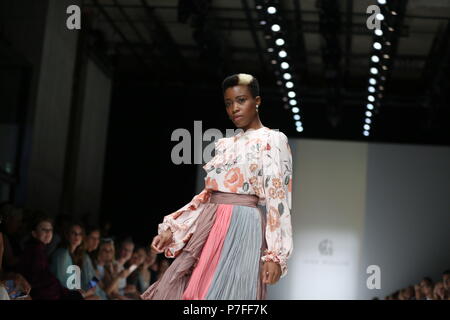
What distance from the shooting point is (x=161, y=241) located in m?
2.26

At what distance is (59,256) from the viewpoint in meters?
5.38

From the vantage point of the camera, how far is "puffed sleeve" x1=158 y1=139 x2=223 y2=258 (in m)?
2.27

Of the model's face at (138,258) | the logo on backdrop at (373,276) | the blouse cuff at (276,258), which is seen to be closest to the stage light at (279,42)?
the model's face at (138,258)

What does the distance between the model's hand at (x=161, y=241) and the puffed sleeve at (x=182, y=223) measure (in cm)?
1

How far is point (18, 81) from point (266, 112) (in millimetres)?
4879

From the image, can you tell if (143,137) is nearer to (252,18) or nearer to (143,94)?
(143,94)

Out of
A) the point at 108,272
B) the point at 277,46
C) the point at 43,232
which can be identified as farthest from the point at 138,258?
the point at 43,232

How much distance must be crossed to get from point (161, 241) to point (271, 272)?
330 mm

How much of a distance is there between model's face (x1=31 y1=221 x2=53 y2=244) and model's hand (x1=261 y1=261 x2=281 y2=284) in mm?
3020

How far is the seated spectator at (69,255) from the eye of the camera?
5.34 m

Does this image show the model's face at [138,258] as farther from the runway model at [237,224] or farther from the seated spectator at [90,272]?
the runway model at [237,224]

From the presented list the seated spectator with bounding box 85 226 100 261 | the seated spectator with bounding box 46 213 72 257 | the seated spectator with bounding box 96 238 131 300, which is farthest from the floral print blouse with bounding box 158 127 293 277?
the seated spectator with bounding box 96 238 131 300

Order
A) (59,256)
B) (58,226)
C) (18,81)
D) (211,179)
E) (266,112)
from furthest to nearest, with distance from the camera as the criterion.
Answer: (266,112) → (18,81) → (58,226) → (59,256) → (211,179)
